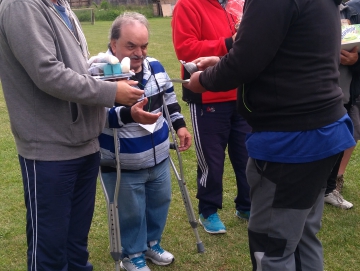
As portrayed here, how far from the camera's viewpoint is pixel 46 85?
2393 mm

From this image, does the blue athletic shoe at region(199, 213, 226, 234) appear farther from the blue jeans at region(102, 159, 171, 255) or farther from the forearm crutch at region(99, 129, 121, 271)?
the forearm crutch at region(99, 129, 121, 271)

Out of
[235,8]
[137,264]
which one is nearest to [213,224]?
[137,264]

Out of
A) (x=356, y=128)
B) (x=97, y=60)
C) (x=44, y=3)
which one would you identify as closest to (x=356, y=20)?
(x=356, y=128)

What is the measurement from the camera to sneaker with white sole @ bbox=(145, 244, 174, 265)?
373 cm

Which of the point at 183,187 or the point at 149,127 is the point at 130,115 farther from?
the point at 183,187

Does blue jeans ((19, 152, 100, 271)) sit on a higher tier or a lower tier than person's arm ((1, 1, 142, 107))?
lower

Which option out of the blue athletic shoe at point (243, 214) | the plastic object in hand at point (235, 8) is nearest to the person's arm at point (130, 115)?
the plastic object in hand at point (235, 8)

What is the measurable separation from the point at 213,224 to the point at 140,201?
3.15ft

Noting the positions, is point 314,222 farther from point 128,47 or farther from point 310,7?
point 128,47

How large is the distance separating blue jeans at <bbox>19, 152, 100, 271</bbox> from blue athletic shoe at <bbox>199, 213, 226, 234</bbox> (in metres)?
1.51

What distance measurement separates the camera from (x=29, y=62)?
237 centimetres

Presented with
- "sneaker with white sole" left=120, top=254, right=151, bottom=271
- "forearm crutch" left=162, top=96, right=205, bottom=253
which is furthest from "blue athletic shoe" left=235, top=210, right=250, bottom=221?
"sneaker with white sole" left=120, top=254, right=151, bottom=271

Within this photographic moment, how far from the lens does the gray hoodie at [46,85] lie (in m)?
2.35

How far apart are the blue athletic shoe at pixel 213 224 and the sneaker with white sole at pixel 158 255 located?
1.73 feet
